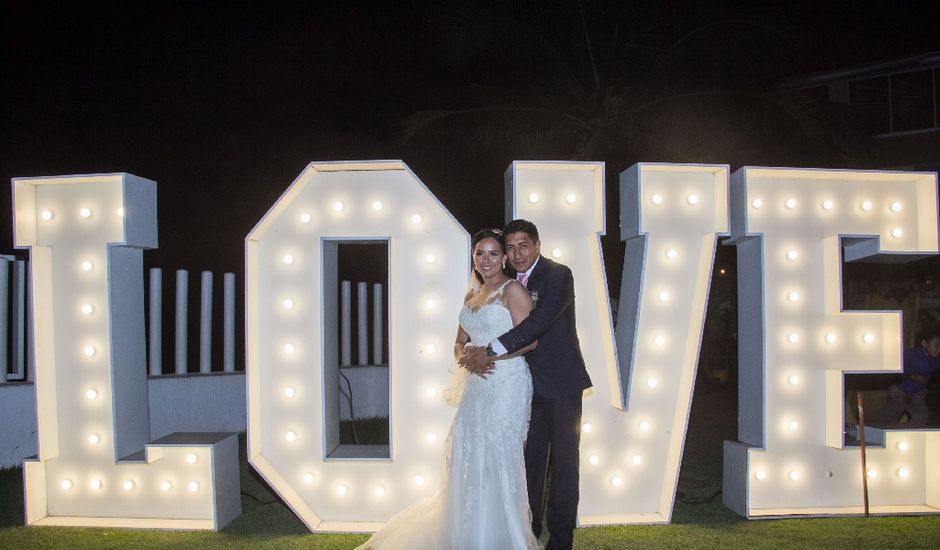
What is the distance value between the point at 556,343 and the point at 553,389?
0.89 ft

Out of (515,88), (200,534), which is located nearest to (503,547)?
(200,534)

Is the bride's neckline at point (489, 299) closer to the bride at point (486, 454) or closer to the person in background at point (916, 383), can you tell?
the bride at point (486, 454)

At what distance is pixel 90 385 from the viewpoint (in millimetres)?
5203

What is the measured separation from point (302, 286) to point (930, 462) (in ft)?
15.0

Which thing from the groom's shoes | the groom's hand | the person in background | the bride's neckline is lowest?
the groom's shoes

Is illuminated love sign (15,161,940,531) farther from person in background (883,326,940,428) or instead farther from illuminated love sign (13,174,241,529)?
person in background (883,326,940,428)

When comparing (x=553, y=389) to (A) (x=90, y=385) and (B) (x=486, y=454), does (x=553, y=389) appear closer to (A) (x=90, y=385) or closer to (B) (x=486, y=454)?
(B) (x=486, y=454)

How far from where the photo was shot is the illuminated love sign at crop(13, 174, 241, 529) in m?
5.15

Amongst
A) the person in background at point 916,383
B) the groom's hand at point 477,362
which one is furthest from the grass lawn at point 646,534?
the person in background at point 916,383

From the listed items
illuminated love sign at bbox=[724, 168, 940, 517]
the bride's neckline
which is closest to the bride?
the bride's neckline

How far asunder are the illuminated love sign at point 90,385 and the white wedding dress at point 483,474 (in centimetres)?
163

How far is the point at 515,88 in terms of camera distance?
1307 centimetres

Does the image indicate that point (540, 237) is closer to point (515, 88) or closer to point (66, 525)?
point (66, 525)

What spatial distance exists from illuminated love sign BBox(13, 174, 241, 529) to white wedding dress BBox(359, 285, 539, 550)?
163 centimetres
